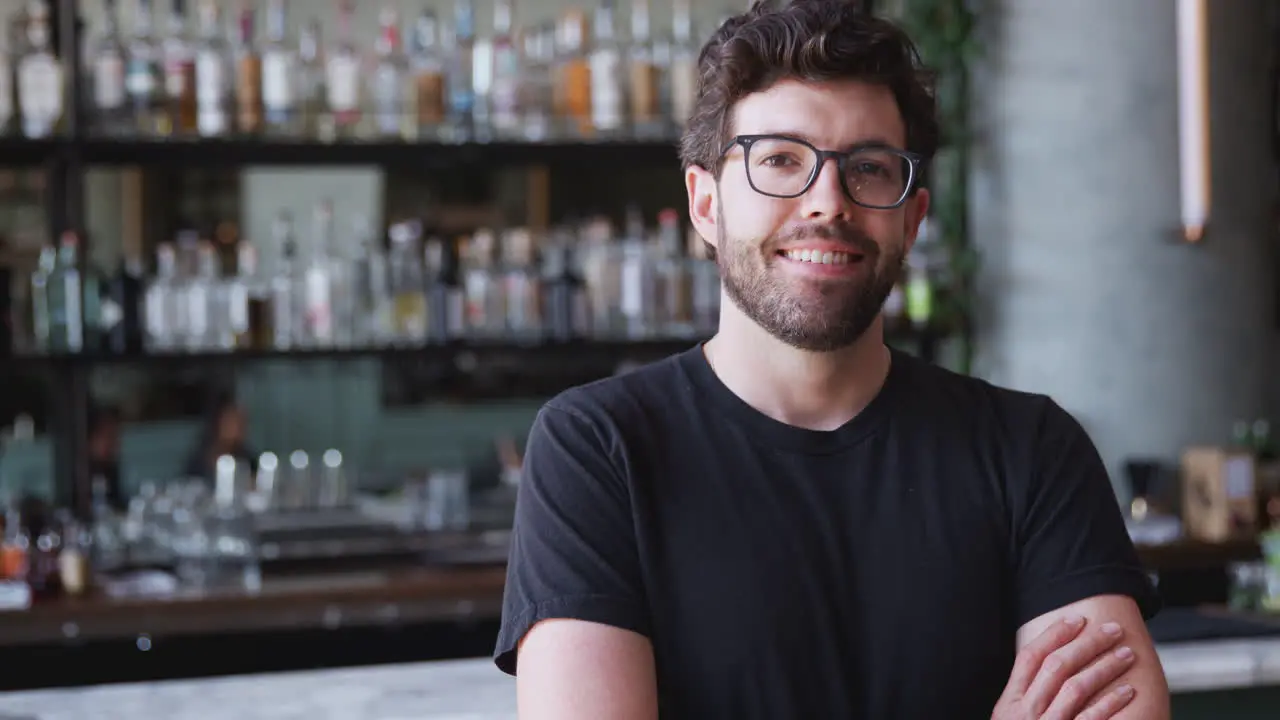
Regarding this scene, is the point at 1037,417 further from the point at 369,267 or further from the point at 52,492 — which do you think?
the point at 52,492

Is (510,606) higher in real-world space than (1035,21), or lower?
lower

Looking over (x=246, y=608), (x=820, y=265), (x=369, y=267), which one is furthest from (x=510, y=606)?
→ (x=369, y=267)

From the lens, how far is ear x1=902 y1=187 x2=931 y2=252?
1628 millimetres

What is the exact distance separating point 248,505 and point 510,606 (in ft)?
8.97

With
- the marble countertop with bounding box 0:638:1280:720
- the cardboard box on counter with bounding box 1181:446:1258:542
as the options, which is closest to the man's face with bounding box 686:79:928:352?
the marble countertop with bounding box 0:638:1280:720

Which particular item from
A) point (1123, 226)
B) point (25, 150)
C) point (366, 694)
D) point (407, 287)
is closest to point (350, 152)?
point (407, 287)

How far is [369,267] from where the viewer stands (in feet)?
13.6

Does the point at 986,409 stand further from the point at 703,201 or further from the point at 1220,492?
the point at 1220,492

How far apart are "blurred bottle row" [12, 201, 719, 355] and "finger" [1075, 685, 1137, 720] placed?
2.61 m

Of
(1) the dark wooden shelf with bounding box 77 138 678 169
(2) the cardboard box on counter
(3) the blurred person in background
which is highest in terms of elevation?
(1) the dark wooden shelf with bounding box 77 138 678 169

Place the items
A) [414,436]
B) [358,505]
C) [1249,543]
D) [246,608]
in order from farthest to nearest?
[414,436] < [358,505] < [1249,543] < [246,608]

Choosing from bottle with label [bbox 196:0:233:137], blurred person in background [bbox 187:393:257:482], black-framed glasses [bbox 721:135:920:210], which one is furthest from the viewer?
blurred person in background [bbox 187:393:257:482]

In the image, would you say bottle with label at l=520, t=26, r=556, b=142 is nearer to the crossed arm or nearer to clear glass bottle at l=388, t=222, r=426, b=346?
clear glass bottle at l=388, t=222, r=426, b=346

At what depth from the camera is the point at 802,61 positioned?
1.57 metres
